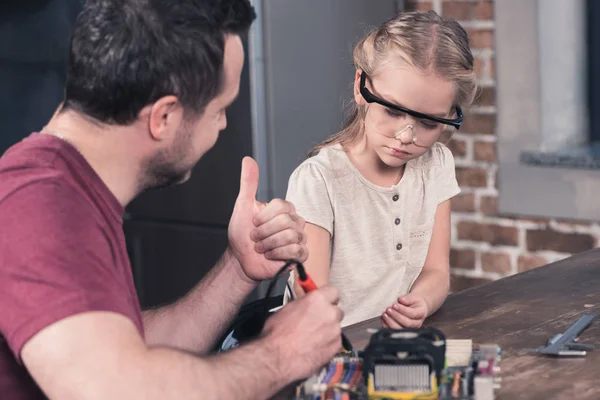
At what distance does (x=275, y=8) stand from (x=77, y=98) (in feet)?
5.65

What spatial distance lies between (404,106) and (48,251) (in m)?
0.98

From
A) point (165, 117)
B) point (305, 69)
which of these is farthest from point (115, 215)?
point (305, 69)

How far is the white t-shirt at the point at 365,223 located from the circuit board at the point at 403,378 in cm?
76

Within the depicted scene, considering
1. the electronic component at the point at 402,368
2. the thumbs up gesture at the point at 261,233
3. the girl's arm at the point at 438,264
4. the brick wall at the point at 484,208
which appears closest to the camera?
the electronic component at the point at 402,368

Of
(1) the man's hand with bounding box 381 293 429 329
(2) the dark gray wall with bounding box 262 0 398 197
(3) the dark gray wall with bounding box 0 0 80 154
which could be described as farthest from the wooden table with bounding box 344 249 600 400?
(3) the dark gray wall with bounding box 0 0 80 154

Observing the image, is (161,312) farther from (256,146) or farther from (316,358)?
(256,146)

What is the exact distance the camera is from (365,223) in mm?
2115

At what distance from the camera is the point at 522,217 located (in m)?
3.18

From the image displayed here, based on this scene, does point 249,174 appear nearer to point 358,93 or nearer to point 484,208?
point 358,93

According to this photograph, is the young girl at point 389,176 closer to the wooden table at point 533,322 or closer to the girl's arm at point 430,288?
the girl's arm at point 430,288

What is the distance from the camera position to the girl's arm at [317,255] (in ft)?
6.40

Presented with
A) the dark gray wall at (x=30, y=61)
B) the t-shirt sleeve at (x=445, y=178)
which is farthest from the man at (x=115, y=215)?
the dark gray wall at (x=30, y=61)

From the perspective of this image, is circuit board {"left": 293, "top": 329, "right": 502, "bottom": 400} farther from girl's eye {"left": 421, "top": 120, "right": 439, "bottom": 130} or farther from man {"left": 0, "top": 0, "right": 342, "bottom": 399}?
girl's eye {"left": 421, "top": 120, "right": 439, "bottom": 130}

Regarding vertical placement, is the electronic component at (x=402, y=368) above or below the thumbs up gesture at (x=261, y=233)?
below
